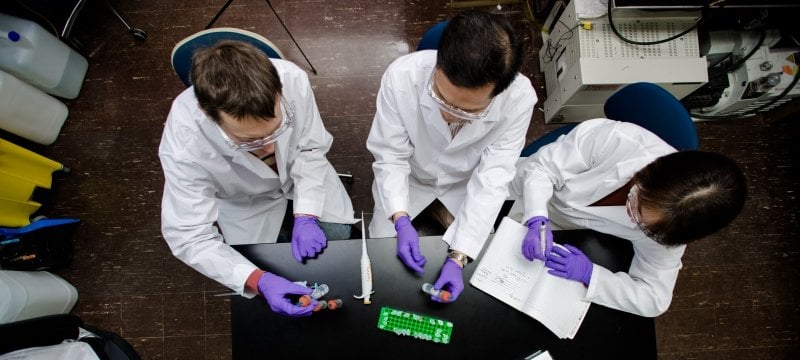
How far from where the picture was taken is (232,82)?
3.41ft

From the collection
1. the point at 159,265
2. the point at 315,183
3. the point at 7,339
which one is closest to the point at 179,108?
the point at 315,183

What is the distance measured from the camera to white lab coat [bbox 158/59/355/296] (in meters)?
1.23

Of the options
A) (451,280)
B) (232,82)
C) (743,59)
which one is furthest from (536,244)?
(743,59)

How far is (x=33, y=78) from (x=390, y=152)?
1844 mm

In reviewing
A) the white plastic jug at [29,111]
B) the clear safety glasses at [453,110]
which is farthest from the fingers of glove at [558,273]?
the white plastic jug at [29,111]

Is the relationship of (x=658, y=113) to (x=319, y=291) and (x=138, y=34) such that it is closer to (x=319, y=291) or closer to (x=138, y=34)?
(x=319, y=291)

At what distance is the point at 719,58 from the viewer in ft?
6.54

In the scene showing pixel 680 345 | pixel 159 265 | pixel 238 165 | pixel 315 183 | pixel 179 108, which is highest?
pixel 179 108

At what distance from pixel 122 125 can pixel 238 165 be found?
4.27 ft

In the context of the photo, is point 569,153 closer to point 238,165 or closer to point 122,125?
point 238,165

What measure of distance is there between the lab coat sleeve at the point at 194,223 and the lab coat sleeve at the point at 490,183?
0.64m

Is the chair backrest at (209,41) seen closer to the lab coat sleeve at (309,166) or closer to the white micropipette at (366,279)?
the lab coat sleeve at (309,166)

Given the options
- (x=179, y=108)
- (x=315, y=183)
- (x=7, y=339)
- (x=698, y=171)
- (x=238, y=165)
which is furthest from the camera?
(x=315, y=183)

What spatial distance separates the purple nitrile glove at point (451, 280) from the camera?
121 cm
